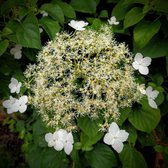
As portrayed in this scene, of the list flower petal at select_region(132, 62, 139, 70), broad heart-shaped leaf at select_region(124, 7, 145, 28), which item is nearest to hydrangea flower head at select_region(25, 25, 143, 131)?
flower petal at select_region(132, 62, 139, 70)

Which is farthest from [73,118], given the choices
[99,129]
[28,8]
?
[28,8]

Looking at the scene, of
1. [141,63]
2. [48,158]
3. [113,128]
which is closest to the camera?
[113,128]

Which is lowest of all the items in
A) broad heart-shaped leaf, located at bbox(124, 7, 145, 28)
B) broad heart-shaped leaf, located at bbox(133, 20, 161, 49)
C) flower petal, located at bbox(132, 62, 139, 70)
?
flower petal, located at bbox(132, 62, 139, 70)

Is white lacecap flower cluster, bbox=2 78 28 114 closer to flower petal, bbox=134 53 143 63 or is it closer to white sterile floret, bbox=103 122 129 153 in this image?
white sterile floret, bbox=103 122 129 153

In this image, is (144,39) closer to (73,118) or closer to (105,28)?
(105,28)

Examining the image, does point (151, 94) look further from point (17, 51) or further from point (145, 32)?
point (17, 51)

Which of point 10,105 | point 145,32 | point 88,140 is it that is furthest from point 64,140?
point 145,32

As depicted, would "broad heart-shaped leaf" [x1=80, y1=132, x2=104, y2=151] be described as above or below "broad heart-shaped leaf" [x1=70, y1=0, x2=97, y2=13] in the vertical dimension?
below

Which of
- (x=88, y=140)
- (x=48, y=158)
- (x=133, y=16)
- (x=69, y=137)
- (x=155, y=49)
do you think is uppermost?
(x=133, y=16)
